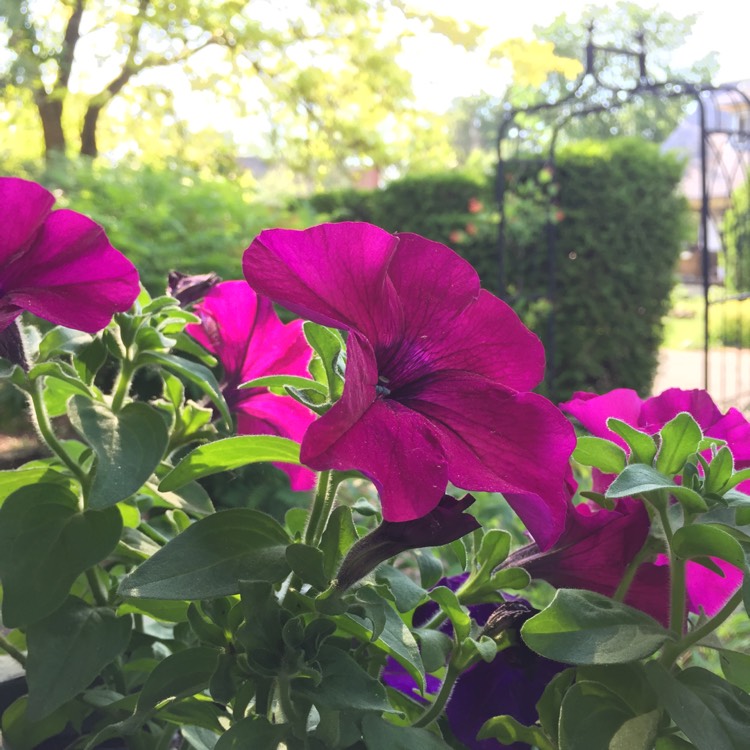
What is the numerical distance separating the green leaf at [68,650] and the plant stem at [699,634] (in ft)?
0.95

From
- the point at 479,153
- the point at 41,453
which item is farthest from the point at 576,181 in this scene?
the point at 41,453

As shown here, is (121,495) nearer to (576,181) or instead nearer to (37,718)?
(37,718)

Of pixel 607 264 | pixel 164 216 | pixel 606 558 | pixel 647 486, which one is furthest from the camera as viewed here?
pixel 607 264

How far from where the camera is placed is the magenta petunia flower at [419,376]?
355 millimetres

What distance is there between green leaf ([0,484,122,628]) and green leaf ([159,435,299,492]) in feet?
0.18

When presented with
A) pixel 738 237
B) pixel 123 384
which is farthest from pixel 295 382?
pixel 738 237

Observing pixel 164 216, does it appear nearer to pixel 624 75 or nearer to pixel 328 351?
pixel 328 351

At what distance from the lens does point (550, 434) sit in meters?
0.39

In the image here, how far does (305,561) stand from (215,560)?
0.14 ft

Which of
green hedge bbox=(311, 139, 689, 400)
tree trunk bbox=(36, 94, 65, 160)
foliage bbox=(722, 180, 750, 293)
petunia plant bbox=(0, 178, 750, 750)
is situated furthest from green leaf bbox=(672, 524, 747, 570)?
tree trunk bbox=(36, 94, 65, 160)

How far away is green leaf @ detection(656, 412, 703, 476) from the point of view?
418mm

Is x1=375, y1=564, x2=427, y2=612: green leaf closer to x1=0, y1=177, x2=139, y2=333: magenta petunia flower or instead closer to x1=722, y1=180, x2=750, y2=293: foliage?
x1=0, y1=177, x2=139, y2=333: magenta petunia flower

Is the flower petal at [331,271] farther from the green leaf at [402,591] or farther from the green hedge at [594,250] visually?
the green hedge at [594,250]

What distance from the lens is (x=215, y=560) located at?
1.31ft
